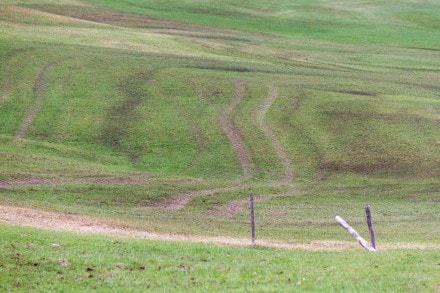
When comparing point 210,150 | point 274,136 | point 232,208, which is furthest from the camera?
point 274,136

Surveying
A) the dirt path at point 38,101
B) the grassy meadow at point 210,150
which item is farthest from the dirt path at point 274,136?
the dirt path at point 38,101

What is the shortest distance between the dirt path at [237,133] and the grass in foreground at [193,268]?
24382 millimetres

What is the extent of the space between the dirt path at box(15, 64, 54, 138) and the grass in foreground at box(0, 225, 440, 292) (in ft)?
103

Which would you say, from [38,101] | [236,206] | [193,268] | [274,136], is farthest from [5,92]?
[193,268]

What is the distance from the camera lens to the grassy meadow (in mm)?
22797

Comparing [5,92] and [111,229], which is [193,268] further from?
[5,92]

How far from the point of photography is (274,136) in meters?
57.4

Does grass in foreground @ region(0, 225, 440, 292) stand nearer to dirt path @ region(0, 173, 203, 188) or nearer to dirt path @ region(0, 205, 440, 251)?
dirt path @ region(0, 205, 440, 251)

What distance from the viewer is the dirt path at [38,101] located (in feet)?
189

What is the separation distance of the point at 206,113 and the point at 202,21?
2077 inches

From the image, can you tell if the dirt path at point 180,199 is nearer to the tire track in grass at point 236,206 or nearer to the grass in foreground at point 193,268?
the tire track in grass at point 236,206

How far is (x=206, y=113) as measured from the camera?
203 feet

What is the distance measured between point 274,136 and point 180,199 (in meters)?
16.0

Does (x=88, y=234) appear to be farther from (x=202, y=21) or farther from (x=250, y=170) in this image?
(x=202, y=21)
